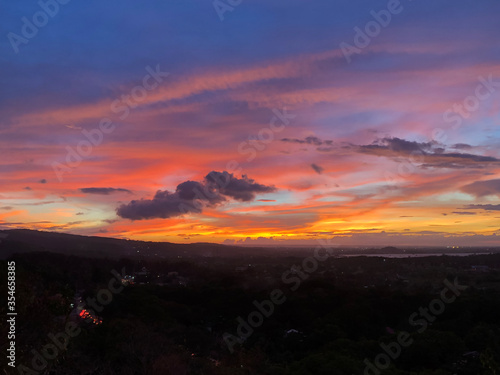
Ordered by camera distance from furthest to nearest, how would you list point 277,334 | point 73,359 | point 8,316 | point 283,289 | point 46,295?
point 283,289 < point 277,334 < point 73,359 < point 46,295 < point 8,316

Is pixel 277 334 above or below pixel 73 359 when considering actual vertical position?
below

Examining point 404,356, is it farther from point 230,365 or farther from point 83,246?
point 83,246

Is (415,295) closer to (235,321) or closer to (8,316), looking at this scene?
(235,321)

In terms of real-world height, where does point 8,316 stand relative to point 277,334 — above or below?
above

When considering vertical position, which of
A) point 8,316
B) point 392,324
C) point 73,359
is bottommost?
point 392,324

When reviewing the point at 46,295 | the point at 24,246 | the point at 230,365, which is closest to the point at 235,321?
the point at 230,365

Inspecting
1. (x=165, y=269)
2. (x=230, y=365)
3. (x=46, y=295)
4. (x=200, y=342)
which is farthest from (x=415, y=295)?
(x=165, y=269)

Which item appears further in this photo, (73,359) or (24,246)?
(24,246)

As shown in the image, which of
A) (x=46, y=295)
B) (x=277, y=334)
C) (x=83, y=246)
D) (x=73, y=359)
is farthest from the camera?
(x=83, y=246)

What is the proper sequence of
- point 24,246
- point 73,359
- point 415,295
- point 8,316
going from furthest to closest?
point 24,246, point 415,295, point 73,359, point 8,316
